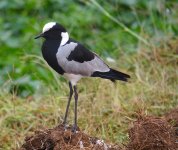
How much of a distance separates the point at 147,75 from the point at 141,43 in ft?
2.16

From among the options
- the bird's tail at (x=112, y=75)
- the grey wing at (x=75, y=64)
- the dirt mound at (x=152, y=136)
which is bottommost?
the dirt mound at (x=152, y=136)

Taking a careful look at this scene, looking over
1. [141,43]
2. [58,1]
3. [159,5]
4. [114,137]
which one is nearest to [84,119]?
[114,137]

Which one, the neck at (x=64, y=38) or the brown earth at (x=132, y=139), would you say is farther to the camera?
the neck at (x=64, y=38)

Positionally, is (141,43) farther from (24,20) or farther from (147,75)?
(24,20)

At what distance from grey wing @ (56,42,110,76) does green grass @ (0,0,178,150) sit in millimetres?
381

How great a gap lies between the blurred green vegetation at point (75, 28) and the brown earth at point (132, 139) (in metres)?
1.89

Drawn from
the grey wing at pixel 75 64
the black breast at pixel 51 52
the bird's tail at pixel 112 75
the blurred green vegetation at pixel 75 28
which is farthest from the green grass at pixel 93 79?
the black breast at pixel 51 52

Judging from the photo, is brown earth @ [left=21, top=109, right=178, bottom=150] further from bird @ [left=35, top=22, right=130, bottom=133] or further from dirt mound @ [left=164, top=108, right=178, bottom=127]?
dirt mound @ [left=164, top=108, right=178, bottom=127]

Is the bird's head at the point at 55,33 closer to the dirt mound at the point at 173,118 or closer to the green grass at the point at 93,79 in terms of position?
the green grass at the point at 93,79

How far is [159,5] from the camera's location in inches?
270

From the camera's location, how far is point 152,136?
3744mm

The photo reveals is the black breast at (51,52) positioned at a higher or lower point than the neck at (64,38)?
lower

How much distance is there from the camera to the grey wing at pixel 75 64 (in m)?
3.91

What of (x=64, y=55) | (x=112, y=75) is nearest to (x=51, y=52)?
(x=64, y=55)
